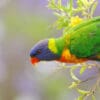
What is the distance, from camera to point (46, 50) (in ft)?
4.12

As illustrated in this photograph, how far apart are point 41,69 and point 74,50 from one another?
57.5 inches

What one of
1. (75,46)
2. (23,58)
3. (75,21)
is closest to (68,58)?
(75,46)

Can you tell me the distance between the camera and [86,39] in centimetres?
118

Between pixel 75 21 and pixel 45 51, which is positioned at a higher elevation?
pixel 75 21

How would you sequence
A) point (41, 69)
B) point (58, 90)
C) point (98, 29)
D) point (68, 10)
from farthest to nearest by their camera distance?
point (58, 90)
point (41, 69)
point (98, 29)
point (68, 10)

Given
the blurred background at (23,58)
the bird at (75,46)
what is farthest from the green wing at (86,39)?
the blurred background at (23,58)

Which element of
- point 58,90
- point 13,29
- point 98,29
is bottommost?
point 58,90

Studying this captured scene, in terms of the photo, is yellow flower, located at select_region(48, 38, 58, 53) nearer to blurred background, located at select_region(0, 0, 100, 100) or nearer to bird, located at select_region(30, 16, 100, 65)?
bird, located at select_region(30, 16, 100, 65)

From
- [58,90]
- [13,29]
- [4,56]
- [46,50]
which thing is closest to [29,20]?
[13,29]

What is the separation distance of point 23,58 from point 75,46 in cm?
183

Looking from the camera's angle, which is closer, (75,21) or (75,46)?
(75,21)

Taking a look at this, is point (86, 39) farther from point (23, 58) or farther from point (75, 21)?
point (23, 58)

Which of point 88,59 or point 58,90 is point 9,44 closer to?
point 58,90

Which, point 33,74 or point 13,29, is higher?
point 13,29
